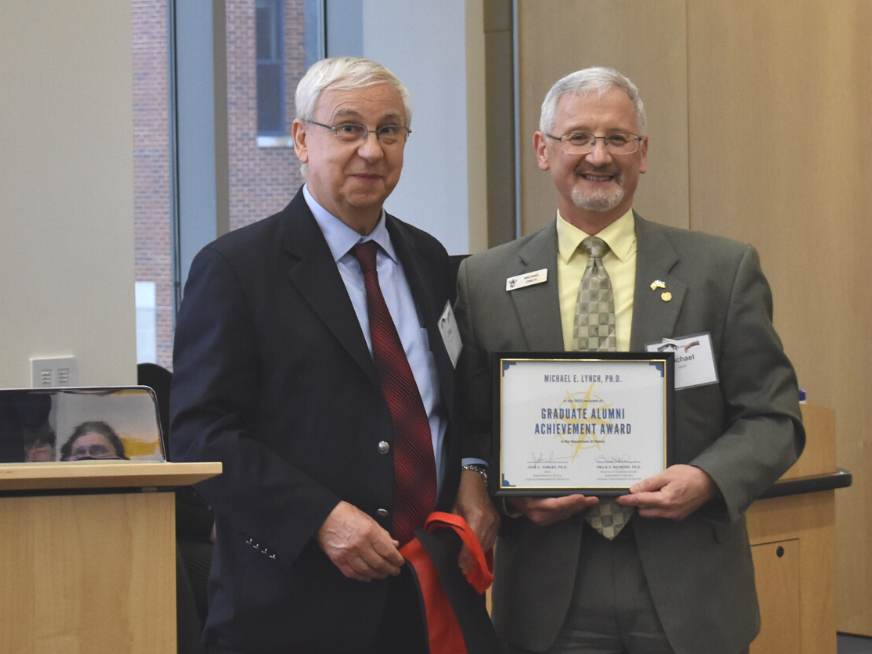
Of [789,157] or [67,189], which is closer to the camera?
[67,189]

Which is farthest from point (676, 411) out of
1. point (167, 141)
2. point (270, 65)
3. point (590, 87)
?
point (270, 65)

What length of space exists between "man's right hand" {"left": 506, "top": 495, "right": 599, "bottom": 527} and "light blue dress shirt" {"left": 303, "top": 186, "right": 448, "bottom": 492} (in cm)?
21

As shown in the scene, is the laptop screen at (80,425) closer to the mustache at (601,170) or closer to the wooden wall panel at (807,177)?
the mustache at (601,170)

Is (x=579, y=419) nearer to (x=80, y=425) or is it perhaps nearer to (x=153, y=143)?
(x=80, y=425)

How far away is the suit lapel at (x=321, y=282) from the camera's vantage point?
6.68ft

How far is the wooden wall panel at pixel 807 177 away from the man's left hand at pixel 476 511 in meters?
3.52

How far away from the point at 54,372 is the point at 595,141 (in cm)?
216

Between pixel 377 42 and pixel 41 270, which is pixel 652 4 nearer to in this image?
pixel 377 42

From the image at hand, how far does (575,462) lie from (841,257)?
362 centimetres

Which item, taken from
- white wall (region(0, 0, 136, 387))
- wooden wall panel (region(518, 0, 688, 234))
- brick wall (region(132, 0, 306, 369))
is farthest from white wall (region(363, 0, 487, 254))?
white wall (region(0, 0, 136, 387))

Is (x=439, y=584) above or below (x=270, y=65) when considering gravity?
below

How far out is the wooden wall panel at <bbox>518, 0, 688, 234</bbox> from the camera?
5.58 m

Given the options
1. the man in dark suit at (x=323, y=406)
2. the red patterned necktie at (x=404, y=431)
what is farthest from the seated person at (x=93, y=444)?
the red patterned necktie at (x=404, y=431)

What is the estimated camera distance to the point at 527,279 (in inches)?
89.6
